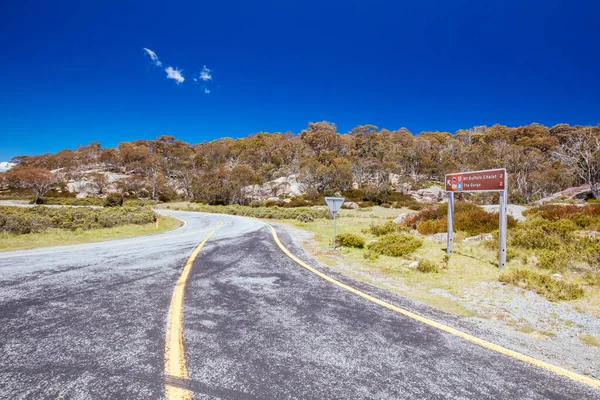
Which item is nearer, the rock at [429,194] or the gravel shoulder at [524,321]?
the gravel shoulder at [524,321]

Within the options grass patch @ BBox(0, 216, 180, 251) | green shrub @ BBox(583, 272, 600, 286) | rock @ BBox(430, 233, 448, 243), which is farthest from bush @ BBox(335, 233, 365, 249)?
grass patch @ BBox(0, 216, 180, 251)

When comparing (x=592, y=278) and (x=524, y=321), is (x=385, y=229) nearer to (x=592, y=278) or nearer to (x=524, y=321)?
(x=592, y=278)

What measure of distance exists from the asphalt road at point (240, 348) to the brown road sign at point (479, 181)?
175 inches

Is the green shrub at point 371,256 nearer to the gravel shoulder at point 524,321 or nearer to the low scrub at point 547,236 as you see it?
the gravel shoulder at point 524,321

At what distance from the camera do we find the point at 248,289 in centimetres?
535

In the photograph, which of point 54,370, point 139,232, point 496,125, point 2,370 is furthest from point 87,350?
point 496,125

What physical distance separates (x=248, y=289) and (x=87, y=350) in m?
2.67

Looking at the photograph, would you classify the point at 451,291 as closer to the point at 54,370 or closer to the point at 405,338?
the point at 405,338

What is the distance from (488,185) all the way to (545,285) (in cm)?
277

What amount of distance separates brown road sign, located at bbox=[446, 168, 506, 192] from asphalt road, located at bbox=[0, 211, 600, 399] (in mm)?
4452

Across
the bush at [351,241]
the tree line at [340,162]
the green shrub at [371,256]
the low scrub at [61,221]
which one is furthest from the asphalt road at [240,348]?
the tree line at [340,162]

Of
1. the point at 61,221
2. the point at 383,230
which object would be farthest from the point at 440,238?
the point at 61,221

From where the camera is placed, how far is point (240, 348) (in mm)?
3129

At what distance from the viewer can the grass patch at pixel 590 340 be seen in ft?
11.7
